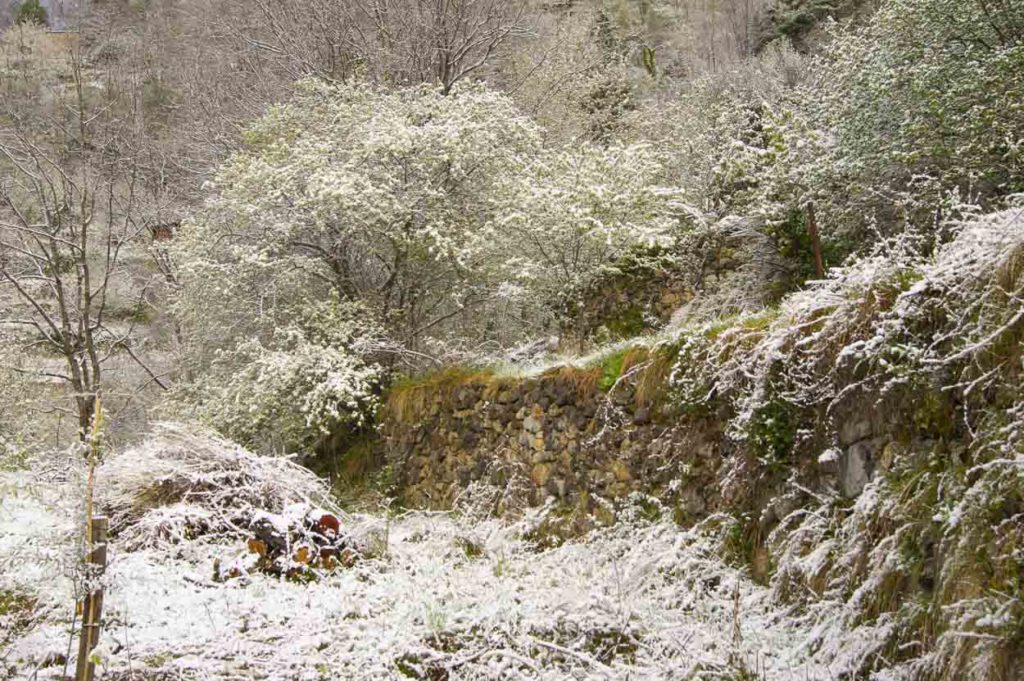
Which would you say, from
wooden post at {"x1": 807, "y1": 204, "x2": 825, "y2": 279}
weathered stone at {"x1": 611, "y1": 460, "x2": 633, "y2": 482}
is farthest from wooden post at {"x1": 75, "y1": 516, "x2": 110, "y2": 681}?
wooden post at {"x1": 807, "y1": 204, "x2": 825, "y2": 279}

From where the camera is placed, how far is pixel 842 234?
8898mm

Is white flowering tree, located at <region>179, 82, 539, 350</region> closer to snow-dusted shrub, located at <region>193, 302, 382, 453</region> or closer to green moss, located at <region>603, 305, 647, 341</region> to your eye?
snow-dusted shrub, located at <region>193, 302, 382, 453</region>

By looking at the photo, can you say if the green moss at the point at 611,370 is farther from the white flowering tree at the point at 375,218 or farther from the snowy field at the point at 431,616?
the white flowering tree at the point at 375,218

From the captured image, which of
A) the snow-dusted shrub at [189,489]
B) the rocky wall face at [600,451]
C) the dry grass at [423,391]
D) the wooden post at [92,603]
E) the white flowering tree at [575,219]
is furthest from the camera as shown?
the white flowering tree at [575,219]

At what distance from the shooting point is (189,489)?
6516 millimetres

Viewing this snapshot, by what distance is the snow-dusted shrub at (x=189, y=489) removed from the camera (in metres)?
6.10

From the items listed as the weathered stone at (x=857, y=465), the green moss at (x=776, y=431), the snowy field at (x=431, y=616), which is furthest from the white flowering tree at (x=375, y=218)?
the weathered stone at (x=857, y=465)

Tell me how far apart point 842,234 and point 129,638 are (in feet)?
26.4

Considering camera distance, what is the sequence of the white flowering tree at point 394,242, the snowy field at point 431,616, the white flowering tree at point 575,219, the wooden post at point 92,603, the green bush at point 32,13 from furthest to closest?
the green bush at point 32,13, the white flowering tree at point 575,219, the white flowering tree at point 394,242, the snowy field at point 431,616, the wooden post at point 92,603

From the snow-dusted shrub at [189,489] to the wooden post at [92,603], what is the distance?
215 centimetres

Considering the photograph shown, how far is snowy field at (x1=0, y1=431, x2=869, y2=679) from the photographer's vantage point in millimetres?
3996

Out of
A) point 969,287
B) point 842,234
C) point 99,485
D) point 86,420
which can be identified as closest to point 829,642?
point 969,287

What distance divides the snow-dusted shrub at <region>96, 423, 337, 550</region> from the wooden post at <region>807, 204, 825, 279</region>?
20.3 feet

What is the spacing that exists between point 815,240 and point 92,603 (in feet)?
27.5
